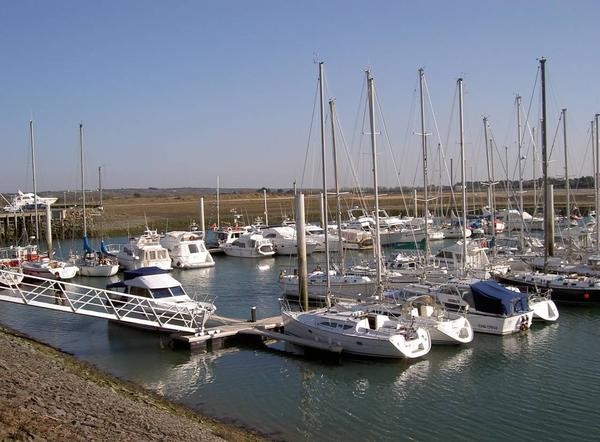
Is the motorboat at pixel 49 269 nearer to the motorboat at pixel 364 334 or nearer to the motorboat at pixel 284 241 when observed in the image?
the motorboat at pixel 284 241

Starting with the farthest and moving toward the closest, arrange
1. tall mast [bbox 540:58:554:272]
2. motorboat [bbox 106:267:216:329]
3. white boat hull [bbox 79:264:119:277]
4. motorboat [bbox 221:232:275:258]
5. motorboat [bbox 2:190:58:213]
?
motorboat [bbox 2:190:58:213] < motorboat [bbox 221:232:275:258] < white boat hull [bbox 79:264:119:277] < tall mast [bbox 540:58:554:272] < motorboat [bbox 106:267:216:329]

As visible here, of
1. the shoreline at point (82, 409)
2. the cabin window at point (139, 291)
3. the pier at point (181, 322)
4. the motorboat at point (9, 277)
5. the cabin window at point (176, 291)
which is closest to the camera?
the shoreline at point (82, 409)

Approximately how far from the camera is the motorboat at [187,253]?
60.1 m

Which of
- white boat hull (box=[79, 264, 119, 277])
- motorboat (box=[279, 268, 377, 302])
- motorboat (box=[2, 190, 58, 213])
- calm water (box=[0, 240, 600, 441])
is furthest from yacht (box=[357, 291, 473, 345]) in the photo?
motorboat (box=[2, 190, 58, 213])

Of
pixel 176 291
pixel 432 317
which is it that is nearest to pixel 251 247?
pixel 176 291

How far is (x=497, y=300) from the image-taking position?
29.9 meters

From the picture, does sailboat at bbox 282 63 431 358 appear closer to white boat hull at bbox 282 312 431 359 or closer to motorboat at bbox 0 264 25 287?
white boat hull at bbox 282 312 431 359

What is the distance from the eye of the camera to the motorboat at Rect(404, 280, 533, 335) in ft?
98.3

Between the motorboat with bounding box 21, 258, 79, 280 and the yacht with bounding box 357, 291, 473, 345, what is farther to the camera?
the motorboat with bounding box 21, 258, 79, 280

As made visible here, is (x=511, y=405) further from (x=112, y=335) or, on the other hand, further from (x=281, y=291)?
(x=281, y=291)

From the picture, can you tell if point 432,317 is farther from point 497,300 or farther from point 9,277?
point 9,277

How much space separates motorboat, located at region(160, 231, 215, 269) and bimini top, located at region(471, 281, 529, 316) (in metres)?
34.2

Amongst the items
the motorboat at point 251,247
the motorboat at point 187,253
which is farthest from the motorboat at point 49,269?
the motorboat at point 251,247

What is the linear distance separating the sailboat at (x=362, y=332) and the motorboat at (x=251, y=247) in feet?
127
